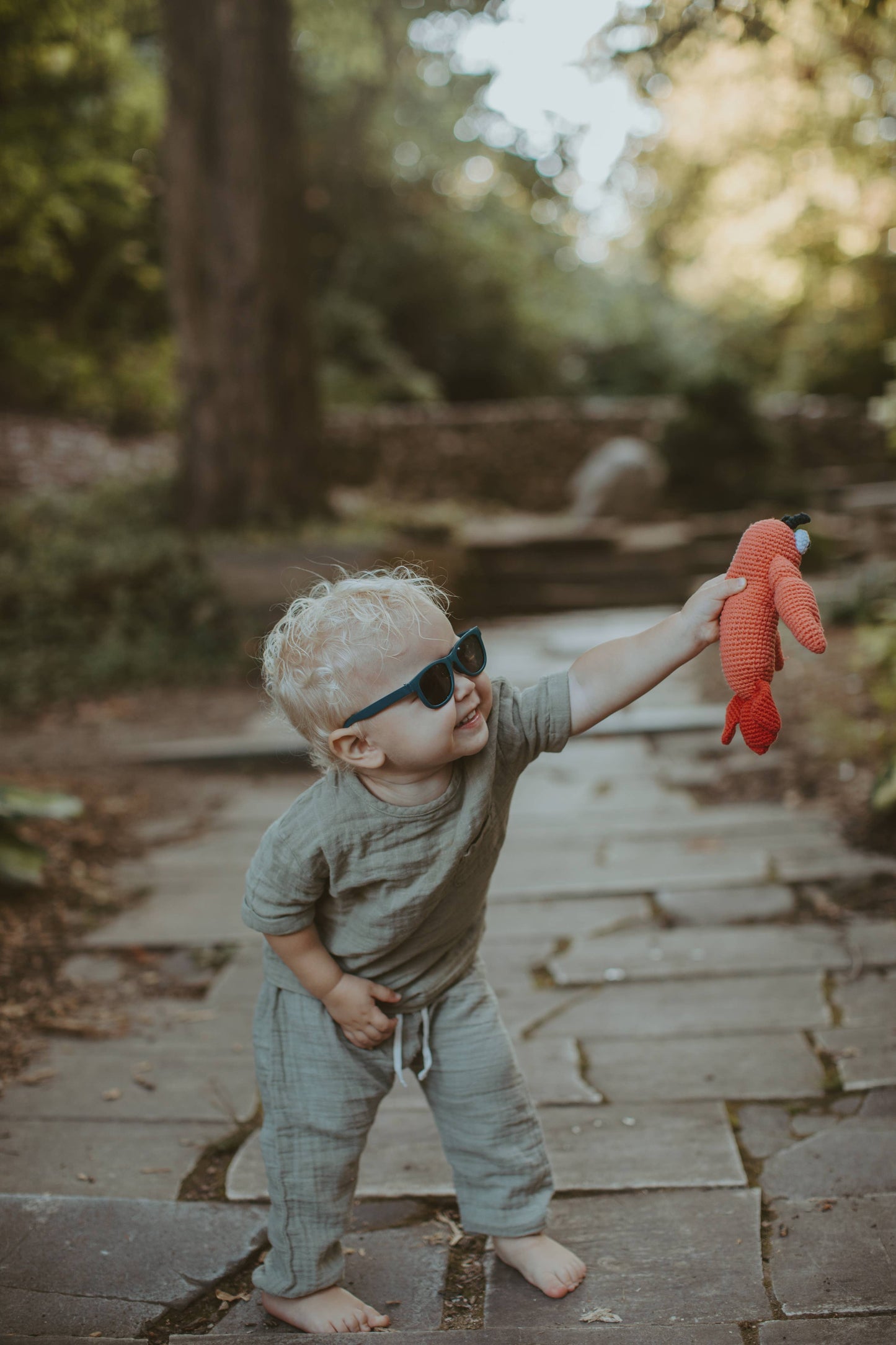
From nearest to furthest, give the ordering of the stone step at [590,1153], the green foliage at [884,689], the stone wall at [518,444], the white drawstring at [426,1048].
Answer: the white drawstring at [426,1048] < the stone step at [590,1153] < the green foliage at [884,689] < the stone wall at [518,444]

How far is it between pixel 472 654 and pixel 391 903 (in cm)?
41

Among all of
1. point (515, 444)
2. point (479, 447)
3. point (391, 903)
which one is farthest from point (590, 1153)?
point (515, 444)

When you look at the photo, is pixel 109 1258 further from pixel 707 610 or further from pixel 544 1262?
pixel 707 610

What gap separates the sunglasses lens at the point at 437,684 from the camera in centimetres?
158

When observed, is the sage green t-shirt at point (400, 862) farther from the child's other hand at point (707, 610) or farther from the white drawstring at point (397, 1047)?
the child's other hand at point (707, 610)

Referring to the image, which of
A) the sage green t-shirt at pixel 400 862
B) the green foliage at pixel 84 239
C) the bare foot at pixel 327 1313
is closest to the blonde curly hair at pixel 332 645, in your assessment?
the sage green t-shirt at pixel 400 862

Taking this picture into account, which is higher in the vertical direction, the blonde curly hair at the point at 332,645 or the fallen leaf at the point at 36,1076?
the blonde curly hair at the point at 332,645

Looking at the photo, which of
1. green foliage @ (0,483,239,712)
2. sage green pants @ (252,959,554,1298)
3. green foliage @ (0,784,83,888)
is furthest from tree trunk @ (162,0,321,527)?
sage green pants @ (252,959,554,1298)

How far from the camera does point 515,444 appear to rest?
15.1 metres

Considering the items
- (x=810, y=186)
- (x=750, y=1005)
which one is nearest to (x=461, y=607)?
(x=750, y=1005)

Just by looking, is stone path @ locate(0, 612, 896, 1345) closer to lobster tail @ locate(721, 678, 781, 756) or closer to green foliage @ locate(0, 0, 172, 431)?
lobster tail @ locate(721, 678, 781, 756)

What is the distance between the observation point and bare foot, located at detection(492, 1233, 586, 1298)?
1731 mm

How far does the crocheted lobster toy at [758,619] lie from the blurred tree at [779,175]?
212cm

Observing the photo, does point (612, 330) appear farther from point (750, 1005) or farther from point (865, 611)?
A: point (750, 1005)
